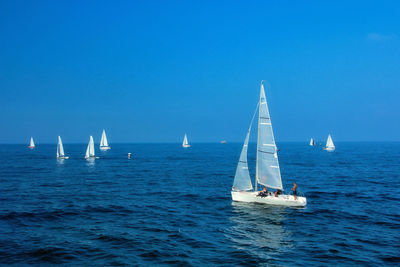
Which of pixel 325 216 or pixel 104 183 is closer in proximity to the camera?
pixel 325 216

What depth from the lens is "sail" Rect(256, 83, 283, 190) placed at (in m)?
37.4

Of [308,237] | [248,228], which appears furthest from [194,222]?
[308,237]

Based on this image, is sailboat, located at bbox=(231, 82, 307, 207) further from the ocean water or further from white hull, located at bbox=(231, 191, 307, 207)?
the ocean water

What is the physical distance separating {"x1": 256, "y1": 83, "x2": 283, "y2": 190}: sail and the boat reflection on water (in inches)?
139

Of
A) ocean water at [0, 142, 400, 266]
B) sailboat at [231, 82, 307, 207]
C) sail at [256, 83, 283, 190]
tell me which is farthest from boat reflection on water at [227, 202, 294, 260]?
sail at [256, 83, 283, 190]

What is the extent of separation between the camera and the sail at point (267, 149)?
3741 centimetres

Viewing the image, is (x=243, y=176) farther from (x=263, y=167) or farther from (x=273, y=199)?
(x=273, y=199)

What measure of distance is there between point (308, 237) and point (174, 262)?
1233cm

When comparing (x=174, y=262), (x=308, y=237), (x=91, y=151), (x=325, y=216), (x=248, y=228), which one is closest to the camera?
(x=174, y=262)

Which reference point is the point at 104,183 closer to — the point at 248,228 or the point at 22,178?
the point at 22,178

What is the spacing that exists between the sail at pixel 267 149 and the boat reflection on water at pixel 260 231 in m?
3.53

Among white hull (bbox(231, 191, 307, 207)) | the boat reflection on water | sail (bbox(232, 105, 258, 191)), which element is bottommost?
the boat reflection on water

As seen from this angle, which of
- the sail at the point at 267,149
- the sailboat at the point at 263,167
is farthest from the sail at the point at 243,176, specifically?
the sail at the point at 267,149

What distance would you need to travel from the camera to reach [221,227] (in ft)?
94.9
